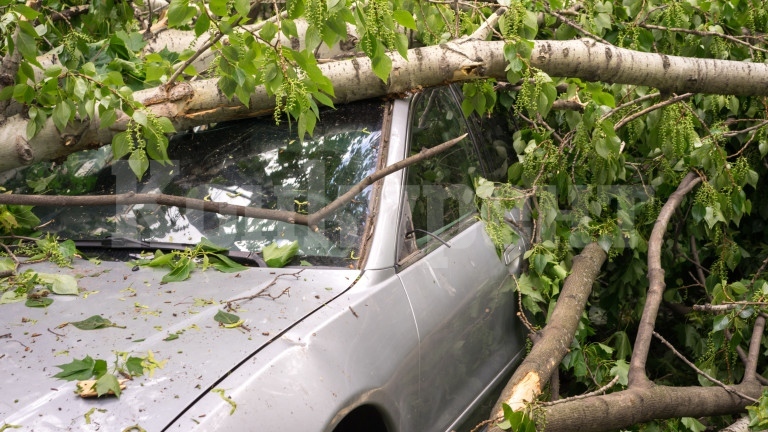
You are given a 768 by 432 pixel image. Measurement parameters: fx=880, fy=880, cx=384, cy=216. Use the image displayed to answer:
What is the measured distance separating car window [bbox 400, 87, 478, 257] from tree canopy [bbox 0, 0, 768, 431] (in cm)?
15

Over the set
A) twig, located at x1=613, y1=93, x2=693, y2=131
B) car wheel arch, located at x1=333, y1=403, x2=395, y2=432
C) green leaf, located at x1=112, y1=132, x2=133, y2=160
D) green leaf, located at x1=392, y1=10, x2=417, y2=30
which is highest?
green leaf, located at x1=392, y1=10, x2=417, y2=30

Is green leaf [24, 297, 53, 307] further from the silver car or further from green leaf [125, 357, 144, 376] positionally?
green leaf [125, 357, 144, 376]

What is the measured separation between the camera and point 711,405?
3.47 m

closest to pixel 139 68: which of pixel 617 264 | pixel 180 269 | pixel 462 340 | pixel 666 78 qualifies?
pixel 180 269

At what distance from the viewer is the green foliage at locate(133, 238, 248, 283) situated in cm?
280

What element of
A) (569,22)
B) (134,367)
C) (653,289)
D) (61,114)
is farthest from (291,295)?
(569,22)

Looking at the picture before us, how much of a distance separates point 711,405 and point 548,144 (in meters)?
1.25

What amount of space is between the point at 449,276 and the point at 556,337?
1.86 feet

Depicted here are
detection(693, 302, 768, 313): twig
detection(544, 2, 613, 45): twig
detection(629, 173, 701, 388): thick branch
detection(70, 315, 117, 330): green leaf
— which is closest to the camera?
detection(70, 315, 117, 330): green leaf

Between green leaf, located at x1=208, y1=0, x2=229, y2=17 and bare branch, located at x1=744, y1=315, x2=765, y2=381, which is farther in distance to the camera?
bare branch, located at x1=744, y1=315, x2=765, y2=381

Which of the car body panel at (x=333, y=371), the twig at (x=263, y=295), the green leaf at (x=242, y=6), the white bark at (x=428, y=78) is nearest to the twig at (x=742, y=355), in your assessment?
the white bark at (x=428, y=78)

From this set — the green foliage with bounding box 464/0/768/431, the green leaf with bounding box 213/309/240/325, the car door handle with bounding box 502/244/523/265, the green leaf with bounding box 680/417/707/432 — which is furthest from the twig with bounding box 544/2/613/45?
the green leaf with bounding box 213/309/240/325

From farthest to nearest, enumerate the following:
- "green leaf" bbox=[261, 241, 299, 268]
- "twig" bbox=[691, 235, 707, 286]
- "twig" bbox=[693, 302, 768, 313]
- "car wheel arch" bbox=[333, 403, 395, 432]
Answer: "twig" bbox=[691, 235, 707, 286]
"twig" bbox=[693, 302, 768, 313]
"green leaf" bbox=[261, 241, 299, 268]
"car wheel arch" bbox=[333, 403, 395, 432]

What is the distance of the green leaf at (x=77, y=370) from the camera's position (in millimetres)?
2107
